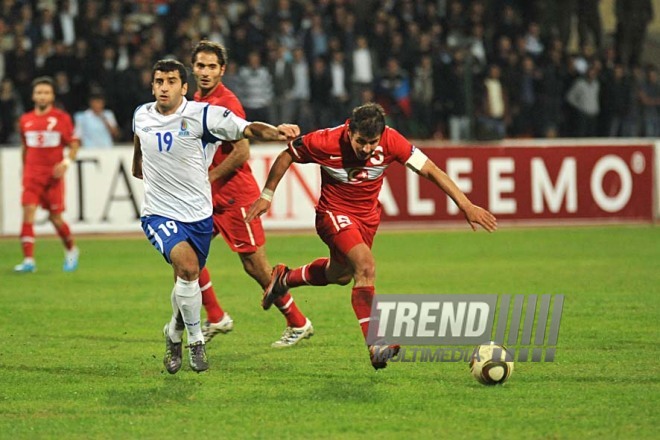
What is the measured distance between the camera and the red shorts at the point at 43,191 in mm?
15164

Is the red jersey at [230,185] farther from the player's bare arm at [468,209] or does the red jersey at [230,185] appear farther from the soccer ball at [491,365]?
the soccer ball at [491,365]

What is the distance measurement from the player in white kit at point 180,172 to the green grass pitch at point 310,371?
0.54 metres

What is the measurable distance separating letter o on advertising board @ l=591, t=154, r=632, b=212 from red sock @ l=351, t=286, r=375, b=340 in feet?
Result: 43.5

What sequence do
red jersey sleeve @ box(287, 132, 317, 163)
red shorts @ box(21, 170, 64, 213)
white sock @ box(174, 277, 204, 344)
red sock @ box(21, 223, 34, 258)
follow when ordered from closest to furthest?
1. white sock @ box(174, 277, 204, 344)
2. red jersey sleeve @ box(287, 132, 317, 163)
3. red sock @ box(21, 223, 34, 258)
4. red shorts @ box(21, 170, 64, 213)

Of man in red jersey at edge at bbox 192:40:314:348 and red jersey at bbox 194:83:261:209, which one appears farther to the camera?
red jersey at bbox 194:83:261:209

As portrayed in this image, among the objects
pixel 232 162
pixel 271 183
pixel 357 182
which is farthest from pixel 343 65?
pixel 271 183

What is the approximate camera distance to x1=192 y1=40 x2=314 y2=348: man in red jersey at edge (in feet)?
30.4

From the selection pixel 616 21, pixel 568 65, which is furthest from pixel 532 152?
pixel 616 21

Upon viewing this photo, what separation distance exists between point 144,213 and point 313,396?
1749 millimetres

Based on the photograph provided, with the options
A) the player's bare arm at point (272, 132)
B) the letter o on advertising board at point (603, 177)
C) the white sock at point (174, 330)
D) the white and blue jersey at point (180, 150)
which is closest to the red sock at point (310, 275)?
the white sock at point (174, 330)

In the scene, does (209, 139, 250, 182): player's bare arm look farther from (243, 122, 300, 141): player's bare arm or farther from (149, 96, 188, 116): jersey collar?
(243, 122, 300, 141): player's bare arm

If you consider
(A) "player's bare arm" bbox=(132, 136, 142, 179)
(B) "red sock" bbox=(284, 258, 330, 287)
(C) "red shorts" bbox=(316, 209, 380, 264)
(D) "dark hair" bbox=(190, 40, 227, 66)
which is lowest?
(B) "red sock" bbox=(284, 258, 330, 287)

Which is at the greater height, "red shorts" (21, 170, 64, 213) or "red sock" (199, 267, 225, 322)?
"red shorts" (21, 170, 64, 213)

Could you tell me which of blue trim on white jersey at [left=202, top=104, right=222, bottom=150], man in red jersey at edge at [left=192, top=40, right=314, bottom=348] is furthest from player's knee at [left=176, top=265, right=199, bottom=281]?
man in red jersey at edge at [left=192, top=40, right=314, bottom=348]
